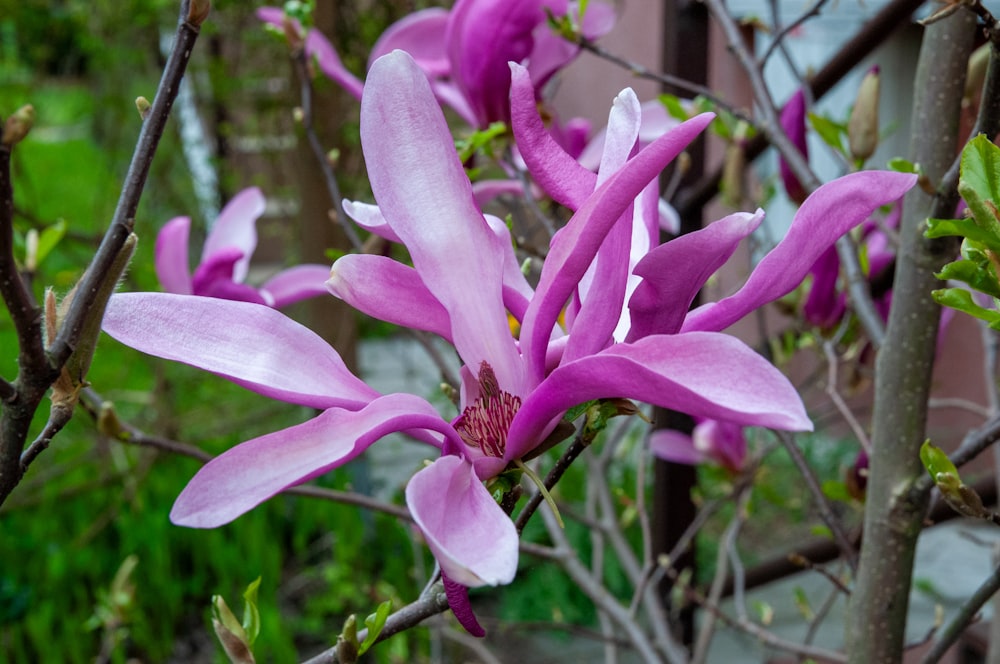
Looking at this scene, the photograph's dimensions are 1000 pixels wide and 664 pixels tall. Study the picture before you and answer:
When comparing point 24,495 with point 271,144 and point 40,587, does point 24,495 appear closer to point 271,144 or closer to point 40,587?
point 40,587

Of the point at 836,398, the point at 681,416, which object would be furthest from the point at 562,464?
the point at 681,416

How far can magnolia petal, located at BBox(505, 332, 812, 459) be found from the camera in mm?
228

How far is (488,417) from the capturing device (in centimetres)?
33

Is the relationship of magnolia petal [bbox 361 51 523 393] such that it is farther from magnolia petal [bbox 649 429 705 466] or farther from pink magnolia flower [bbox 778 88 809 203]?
magnolia petal [bbox 649 429 705 466]

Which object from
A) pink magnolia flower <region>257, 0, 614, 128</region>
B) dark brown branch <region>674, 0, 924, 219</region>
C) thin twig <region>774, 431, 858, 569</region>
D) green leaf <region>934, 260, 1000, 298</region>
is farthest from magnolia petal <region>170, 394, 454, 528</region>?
dark brown branch <region>674, 0, 924, 219</region>

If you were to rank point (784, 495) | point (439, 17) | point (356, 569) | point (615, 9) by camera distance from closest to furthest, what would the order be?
point (439, 17)
point (615, 9)
point (356, 569)
point (784, 495)

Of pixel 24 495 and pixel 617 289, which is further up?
pixel 617 289

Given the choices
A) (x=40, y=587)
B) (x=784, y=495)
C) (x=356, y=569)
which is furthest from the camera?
(x=784, y=495)

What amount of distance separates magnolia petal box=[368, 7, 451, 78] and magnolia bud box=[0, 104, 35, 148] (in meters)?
0.46

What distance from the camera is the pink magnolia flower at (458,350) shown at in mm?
242

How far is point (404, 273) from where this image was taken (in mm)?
331

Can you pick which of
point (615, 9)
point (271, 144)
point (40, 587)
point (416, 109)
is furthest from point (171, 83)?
point (271, 144)

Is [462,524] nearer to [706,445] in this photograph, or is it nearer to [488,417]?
[488,417]

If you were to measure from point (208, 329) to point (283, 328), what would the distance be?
25 mm
